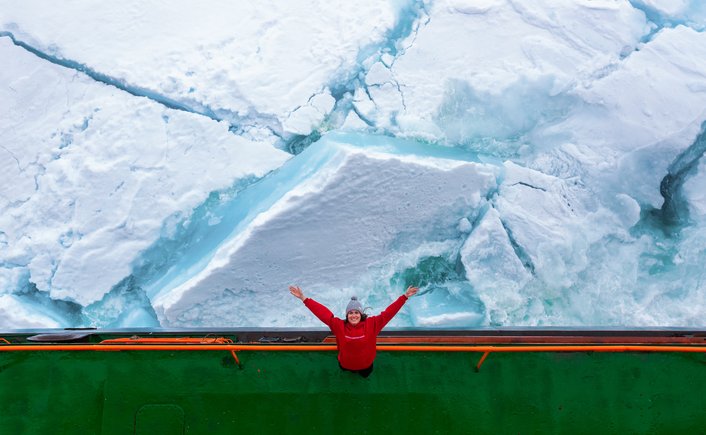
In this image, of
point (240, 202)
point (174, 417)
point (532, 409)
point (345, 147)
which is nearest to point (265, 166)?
point (240, 202)

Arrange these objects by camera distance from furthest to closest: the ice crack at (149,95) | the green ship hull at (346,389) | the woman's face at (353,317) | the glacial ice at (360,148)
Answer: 1. the ice crack at (149,95)
2. the glacial ice at (360,148)
3. the green ship hull at (346,389)
4. the woman's face at (353,317)

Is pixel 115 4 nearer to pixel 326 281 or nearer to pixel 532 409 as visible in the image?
pixel 326 281

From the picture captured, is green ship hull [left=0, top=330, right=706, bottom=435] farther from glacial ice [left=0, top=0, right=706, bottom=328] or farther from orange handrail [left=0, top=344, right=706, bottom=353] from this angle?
glacial ice [left=0, top=0, right=706, bottom=328]

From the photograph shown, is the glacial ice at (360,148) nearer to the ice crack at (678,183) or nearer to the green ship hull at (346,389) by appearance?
the ice crack at (678,183)

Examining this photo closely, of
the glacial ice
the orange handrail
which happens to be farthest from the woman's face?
the glacial ice

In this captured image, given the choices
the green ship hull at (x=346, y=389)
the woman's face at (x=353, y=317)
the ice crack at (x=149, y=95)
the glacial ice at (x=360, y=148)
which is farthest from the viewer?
the ice crack at (x=149, y=95)

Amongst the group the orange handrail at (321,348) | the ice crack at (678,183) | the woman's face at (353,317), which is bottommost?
the ice crack at (678,183)

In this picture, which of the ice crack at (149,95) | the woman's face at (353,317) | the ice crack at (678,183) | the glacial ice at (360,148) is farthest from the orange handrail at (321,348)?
the ice crack at (149,95)
